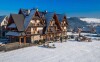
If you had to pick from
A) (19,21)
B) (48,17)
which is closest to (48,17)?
(48,17)

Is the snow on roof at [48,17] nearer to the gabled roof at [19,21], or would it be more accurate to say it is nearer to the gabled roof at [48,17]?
the gabled roof at [48,17]

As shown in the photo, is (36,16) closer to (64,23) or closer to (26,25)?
(26,25)

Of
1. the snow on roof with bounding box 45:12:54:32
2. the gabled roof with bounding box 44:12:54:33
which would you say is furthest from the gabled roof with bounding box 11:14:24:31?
the snow on roof with bounding box 45:12:54:32

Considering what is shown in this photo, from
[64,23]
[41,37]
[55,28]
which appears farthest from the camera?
[64,23]

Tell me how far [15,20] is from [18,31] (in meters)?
3.09

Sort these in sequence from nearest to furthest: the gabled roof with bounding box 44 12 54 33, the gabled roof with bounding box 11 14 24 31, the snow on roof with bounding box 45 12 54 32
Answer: the gabled roof with bounding box 11 14 24 31 → the gabled roof with bounding box 44 12 54 33 → the snow on roof with bounding box 45 12 54 32

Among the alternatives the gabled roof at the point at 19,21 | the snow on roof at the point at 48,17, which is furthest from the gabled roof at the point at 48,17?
the gabled roof at the point at 19,21

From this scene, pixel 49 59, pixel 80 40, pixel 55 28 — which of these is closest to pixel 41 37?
pixel 55 28

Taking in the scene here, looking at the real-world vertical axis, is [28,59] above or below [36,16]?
below

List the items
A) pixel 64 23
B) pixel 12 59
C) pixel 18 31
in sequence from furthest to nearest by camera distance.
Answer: pixel 64 23, pixel 18 31, pixel 12 59

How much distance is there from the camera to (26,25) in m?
40.9

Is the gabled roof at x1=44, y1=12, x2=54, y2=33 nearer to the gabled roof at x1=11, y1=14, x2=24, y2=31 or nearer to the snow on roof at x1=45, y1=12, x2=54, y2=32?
the snow on roof at x1=45, y1=12, x2=54, y2=32

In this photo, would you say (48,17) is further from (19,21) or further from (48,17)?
(19,21)

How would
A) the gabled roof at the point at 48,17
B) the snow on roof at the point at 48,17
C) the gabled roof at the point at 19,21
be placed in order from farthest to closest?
the snow on roof at the point at 48,17
the gabled roof at the point at 48,17
the gabled roof at the point at 19,21
